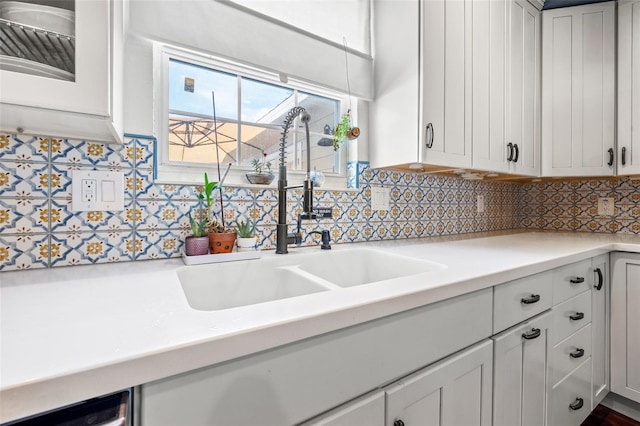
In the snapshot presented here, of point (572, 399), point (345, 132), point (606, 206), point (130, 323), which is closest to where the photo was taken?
point (130, 323)

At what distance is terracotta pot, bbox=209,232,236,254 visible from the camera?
3.42 ft

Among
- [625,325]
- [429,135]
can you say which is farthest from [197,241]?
[625,325]

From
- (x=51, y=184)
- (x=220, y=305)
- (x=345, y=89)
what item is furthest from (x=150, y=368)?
(x=345, y=89)

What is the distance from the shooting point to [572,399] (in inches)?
51.9

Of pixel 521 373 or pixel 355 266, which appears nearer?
pixel 521 373

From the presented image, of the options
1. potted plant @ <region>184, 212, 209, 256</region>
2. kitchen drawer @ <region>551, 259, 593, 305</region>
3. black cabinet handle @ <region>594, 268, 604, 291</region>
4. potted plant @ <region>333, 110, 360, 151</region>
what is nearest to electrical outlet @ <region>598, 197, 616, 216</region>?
black cabinet handle @ <region>594, 268, 604, 291</region>

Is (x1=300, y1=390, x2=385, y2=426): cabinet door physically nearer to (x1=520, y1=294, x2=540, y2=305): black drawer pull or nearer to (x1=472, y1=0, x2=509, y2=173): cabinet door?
(x1=520, y1=294, x2=540, y2=305): black drawer pull

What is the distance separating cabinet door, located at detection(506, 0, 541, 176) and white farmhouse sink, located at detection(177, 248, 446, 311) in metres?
1.11

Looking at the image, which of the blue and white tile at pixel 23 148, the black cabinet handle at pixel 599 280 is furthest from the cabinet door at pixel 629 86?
the blue and white tile at pixel 23 148

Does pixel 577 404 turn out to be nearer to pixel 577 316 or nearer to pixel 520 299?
pixel 577 316

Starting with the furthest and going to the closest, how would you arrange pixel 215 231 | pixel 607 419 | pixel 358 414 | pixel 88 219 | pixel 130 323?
pixel 607 419, pixel 215 231, pixel 88 219, pixel 358 414, pixel 130 323

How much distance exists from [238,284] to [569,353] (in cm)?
142

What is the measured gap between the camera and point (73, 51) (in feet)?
2.14

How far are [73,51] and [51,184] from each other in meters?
0.46
